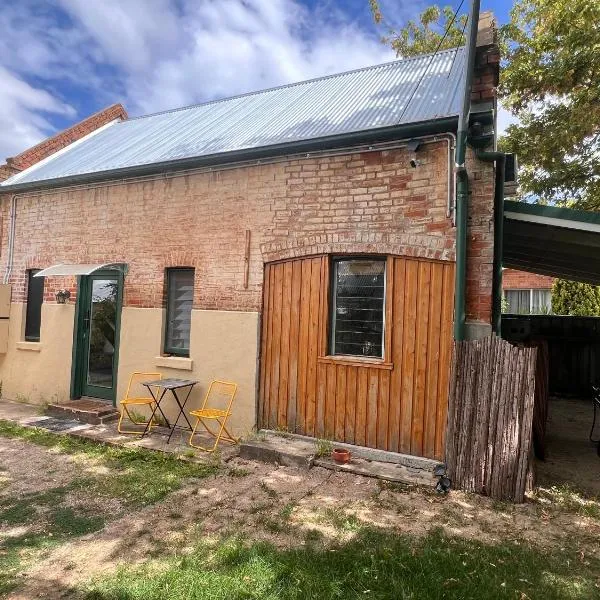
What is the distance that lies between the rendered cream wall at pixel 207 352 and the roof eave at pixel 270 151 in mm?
2374

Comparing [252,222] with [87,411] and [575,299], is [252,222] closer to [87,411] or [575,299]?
[87,411]

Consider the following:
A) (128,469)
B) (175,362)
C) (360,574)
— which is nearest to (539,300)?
(175,362)

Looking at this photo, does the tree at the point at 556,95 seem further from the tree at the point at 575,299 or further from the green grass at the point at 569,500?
the green grass at the point at 569,500

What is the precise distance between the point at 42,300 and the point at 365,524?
8.03 m

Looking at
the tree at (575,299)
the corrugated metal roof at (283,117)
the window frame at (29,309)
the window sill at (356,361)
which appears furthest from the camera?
the tree at (575,299)

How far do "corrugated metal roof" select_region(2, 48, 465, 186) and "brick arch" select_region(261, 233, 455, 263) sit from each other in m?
1.41

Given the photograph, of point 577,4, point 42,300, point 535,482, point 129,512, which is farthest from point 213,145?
point 577,4

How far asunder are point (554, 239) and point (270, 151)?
165 inches

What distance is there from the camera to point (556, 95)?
35.5 ft

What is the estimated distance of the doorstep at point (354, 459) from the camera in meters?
4.96

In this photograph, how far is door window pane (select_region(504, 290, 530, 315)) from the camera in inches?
879

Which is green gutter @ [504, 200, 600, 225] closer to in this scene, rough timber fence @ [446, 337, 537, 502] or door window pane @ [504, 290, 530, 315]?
rough timber fence @ [446, 337, 537, 502]

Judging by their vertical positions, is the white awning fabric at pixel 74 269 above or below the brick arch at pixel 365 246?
below

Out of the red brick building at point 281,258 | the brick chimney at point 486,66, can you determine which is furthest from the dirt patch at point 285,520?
the brick chimney at point 486,66
